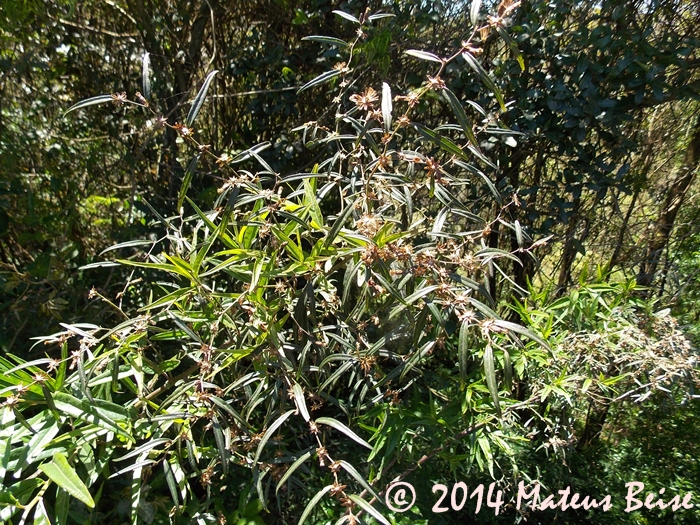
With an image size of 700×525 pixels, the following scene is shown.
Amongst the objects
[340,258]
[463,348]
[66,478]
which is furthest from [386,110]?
[66,478]

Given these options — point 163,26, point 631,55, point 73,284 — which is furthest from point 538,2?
point 73,284

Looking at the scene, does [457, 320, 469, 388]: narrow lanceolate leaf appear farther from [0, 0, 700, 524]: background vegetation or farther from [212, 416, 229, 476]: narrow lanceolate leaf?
[212, 416, 229, 476]: narrow lanceolate leaf

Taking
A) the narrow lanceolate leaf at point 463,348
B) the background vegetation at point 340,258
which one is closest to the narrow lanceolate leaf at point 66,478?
the background vegetation at point 340,258

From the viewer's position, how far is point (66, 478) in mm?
1002

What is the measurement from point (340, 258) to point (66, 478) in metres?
0.75

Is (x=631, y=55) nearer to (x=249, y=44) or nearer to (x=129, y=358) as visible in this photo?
(x=249, y=44)

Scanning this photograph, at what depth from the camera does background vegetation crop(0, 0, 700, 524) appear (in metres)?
1.21

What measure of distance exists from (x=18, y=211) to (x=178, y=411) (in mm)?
1502

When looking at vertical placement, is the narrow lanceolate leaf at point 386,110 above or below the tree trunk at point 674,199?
above

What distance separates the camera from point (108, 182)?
246 cm

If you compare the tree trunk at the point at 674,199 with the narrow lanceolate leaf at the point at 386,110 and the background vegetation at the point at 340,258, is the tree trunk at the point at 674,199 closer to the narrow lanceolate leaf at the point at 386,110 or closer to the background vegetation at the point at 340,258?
the background vegetation at the point at 340,258

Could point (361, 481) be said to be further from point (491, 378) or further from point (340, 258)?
point (340, 258)

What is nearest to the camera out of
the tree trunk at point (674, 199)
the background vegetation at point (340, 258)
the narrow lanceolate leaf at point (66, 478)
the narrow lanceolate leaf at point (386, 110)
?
the narrow lanceolate leaf at point (66, 478)

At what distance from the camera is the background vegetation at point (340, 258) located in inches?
47.5
